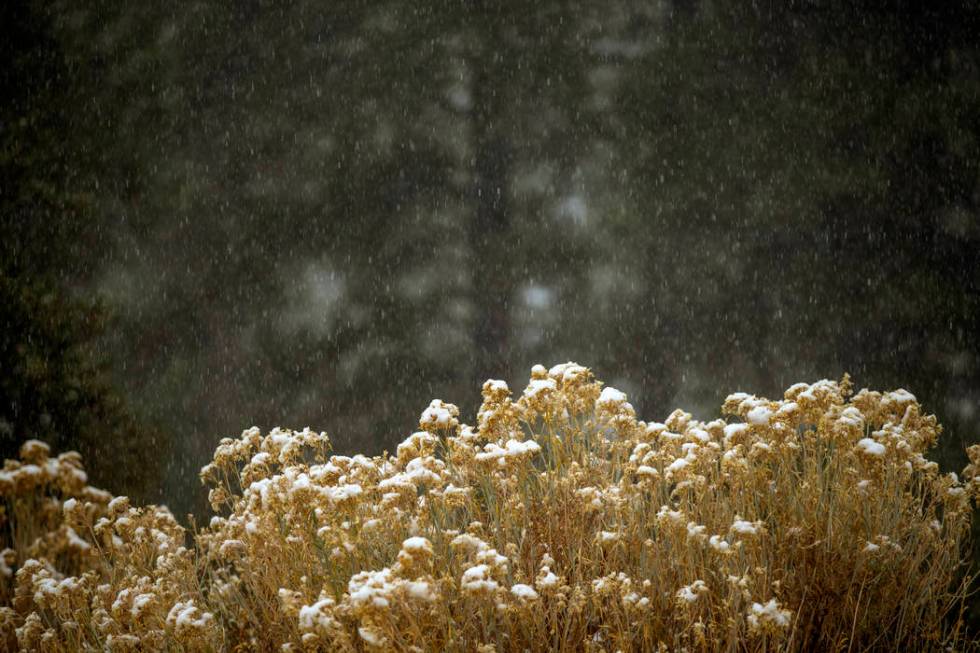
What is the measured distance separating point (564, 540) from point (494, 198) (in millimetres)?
10247

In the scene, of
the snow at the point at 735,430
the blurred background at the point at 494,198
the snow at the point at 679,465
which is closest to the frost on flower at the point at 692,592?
the snow at the point at 679,465

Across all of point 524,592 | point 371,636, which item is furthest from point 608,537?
point 371,636

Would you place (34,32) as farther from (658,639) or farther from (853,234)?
(853,234)

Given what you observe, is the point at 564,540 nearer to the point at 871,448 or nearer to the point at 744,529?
the point at 744,529

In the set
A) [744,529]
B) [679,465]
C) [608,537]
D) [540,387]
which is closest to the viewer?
[744,529]

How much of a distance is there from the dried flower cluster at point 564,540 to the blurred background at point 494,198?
536 cm

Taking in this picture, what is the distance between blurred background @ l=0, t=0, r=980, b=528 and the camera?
9.52 meters

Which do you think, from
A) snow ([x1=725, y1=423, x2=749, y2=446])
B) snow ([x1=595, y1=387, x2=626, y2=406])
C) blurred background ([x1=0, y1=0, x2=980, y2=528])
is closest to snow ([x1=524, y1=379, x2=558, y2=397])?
snow ([x1=595, y1=387, x2=626, y2=406])

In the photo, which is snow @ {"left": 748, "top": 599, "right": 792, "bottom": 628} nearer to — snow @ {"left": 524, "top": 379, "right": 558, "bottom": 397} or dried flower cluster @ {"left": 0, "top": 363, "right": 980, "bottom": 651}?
dried flower cluster @ {"left": 0, "top": 363, "right": 980, "bottom": 651}

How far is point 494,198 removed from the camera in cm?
1251

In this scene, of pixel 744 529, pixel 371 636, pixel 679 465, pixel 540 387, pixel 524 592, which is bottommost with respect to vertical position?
pixel 371 636

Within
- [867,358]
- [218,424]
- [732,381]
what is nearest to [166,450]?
[218,424]

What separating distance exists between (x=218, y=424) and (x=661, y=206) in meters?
6.94

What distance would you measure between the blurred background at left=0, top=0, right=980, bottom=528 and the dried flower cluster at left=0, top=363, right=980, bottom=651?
17.6 feet
